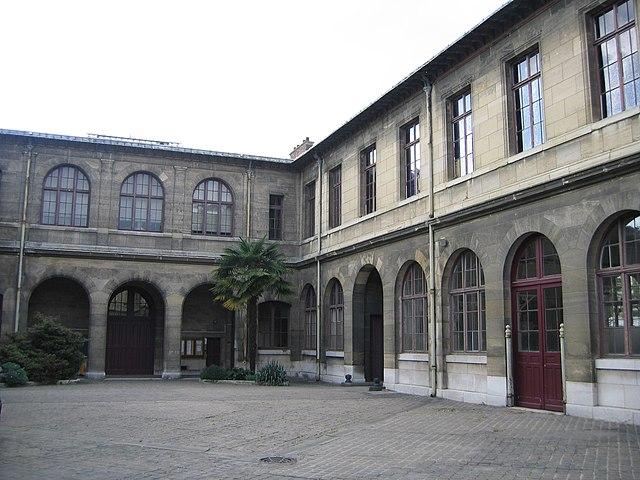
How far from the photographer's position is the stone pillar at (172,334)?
26578 millimetres

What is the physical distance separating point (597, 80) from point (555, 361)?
573cm

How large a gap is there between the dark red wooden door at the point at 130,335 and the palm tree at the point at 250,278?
18.6ft

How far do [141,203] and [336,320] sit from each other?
898 cm

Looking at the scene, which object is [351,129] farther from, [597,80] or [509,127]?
[597,80]

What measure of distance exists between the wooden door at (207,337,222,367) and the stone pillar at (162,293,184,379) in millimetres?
2526

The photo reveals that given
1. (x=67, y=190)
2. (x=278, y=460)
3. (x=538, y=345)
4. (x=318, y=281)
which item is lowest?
(x=278, y=460)

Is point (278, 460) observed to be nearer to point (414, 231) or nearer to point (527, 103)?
point (527, 103)

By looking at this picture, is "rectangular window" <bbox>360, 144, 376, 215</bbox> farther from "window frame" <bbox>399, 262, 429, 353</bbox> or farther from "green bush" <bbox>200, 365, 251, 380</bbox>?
"green bush" <bbox>200, 365, 251, 380</bbox>

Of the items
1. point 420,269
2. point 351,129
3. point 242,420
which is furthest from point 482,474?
point 351,129

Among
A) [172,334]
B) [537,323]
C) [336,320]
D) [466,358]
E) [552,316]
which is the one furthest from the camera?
[172,334]

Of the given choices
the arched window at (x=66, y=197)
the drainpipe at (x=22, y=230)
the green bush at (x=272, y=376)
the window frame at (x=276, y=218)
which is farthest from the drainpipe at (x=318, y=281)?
the drainpipe at (x=22, y=230)

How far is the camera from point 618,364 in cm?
1254

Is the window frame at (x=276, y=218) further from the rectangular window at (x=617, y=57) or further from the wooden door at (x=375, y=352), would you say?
the rectangular window at (x=617, y=57)

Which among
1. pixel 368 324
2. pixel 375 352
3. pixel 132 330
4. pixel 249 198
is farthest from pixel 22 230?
pixel 375 352
